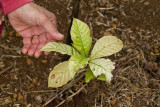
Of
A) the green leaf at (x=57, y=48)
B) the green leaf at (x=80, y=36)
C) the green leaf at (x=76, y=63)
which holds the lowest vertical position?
the green leaf at (x=76, y=63)

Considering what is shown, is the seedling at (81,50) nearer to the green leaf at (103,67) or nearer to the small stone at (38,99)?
the green leaf at (103,67)

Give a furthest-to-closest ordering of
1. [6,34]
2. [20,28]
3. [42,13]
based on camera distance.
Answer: [6,34] < [20,28] < [42,13]

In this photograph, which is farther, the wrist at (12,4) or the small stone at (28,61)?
the small stone at (28,61)

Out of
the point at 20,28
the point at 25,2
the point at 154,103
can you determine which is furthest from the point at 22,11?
the point at 154,103

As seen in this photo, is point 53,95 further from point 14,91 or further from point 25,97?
point 14,91

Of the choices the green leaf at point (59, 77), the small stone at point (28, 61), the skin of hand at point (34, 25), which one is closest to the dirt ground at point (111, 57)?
the small stone at point (28, 61)

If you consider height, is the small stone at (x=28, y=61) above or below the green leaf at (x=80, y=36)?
below

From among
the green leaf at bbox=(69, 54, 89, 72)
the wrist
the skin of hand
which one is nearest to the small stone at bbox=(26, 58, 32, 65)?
the skin of hand
